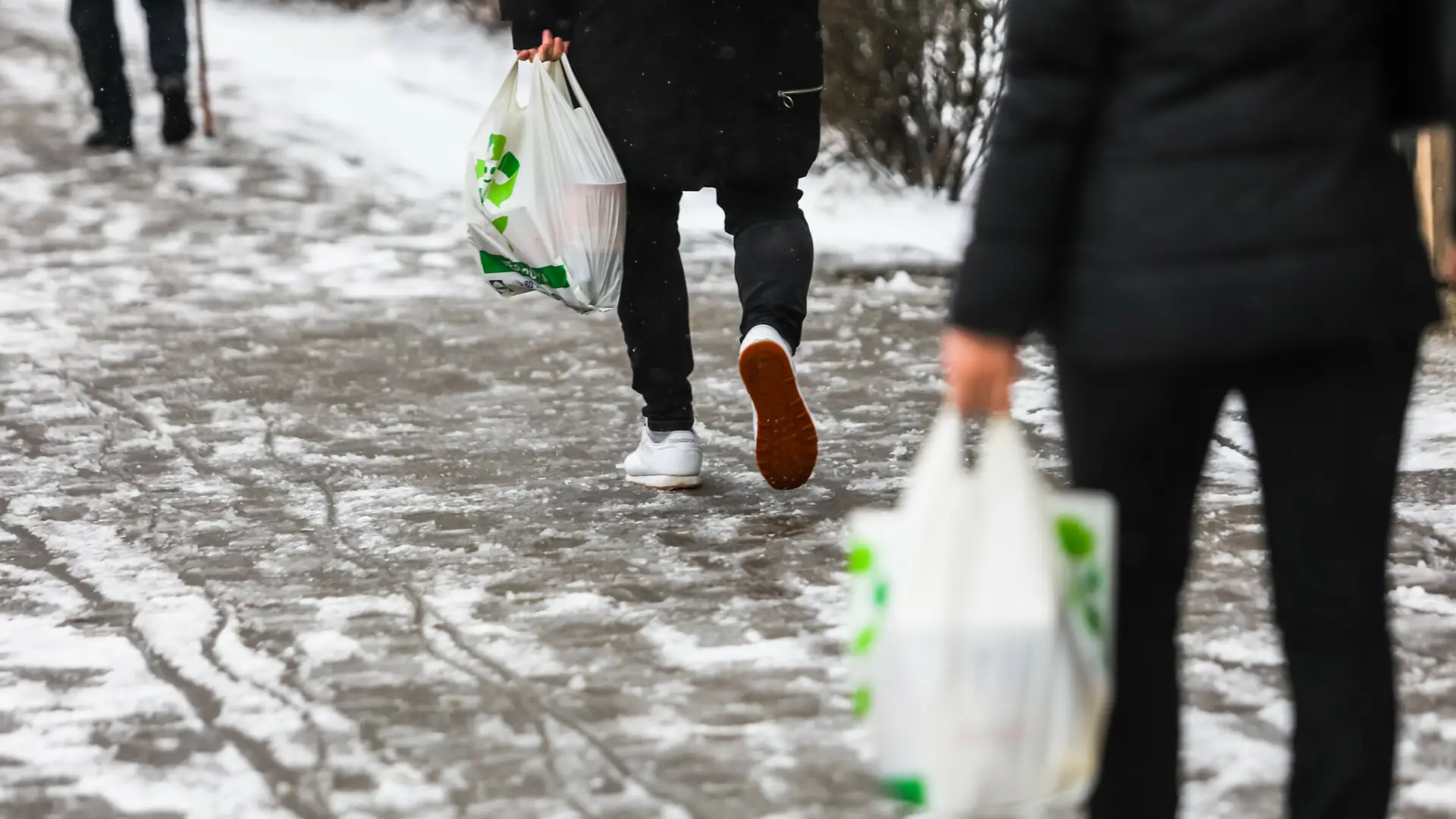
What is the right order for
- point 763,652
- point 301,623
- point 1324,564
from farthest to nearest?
point 301,623 → point 763,652 → point 1324,564

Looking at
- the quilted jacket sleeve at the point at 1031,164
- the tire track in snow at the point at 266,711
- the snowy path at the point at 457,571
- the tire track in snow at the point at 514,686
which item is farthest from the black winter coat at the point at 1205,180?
the tire track in snow at the point at 266,711

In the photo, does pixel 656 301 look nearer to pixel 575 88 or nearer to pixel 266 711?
pixel 575 88

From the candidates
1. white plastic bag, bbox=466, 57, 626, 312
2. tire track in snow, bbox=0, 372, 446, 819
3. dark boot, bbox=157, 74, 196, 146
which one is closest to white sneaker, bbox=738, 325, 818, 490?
white plastic bag, bbox=466, 57, 626, 312

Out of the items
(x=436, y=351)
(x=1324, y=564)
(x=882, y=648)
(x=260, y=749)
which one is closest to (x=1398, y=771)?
(x=1324, y=564)

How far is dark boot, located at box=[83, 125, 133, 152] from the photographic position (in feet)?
36.2

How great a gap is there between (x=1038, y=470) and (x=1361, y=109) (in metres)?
3.00

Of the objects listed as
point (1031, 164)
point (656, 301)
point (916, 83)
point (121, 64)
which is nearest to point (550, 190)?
point (656, 301)

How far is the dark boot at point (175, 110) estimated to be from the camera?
1098 centimetres

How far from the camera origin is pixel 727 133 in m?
4.43

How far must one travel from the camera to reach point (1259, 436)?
7.09 feet

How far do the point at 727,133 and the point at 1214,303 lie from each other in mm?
2531

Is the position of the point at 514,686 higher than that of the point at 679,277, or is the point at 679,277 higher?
the point at 679,277

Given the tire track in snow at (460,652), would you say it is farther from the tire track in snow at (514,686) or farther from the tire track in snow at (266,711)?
the tire track in snow at (266,711)

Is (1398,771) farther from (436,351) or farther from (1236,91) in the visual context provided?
(436,351)
